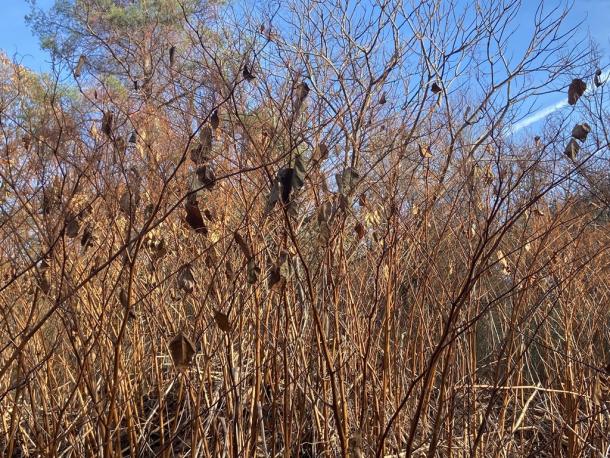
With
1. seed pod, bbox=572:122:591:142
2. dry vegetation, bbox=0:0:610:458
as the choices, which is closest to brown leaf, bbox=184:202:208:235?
dry vegetation, bbox=0:0:610:458

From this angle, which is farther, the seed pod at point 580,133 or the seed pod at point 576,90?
the seed pod at point 576,90

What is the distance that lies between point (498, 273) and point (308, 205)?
152 centimetres

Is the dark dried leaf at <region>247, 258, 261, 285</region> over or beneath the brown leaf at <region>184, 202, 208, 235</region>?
beneath

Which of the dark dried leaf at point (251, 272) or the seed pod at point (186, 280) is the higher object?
the seed pod at point (186, 280)

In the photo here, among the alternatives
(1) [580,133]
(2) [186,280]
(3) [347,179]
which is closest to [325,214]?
(3) [347,179]

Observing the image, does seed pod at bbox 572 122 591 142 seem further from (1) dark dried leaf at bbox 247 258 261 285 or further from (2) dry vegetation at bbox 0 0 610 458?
(1) dark dried leaf at bbox 247 258 261 285

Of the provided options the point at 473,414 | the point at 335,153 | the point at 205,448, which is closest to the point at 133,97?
the point at 335,153

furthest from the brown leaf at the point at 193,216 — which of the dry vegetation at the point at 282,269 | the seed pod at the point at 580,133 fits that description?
the seed pod at the point at 580,133

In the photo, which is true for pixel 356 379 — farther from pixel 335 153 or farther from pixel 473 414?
pixel 335 153

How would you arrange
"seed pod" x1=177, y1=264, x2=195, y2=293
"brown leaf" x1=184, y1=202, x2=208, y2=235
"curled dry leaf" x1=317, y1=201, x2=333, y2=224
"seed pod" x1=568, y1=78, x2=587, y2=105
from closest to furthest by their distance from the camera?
1. "brown leaf" x1=184, y1=202, x2=208, y2=235
2. "seed pod" x1=177, y1=264, x2=195, y2=293
3. "curled dry leaf" x1=317, y1=201, x2=333, y2=224
4. "seed pod" x1=568, y1=78, x2=587, y2=105

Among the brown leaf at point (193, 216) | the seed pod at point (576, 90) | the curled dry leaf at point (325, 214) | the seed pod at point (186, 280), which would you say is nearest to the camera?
the brown leaf at point (193, 216)

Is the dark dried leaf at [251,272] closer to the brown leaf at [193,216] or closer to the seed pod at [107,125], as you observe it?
the brown leaf at [193,216]

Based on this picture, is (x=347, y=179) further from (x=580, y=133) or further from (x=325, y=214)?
(x=580, y=133)

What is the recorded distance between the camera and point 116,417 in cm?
235
